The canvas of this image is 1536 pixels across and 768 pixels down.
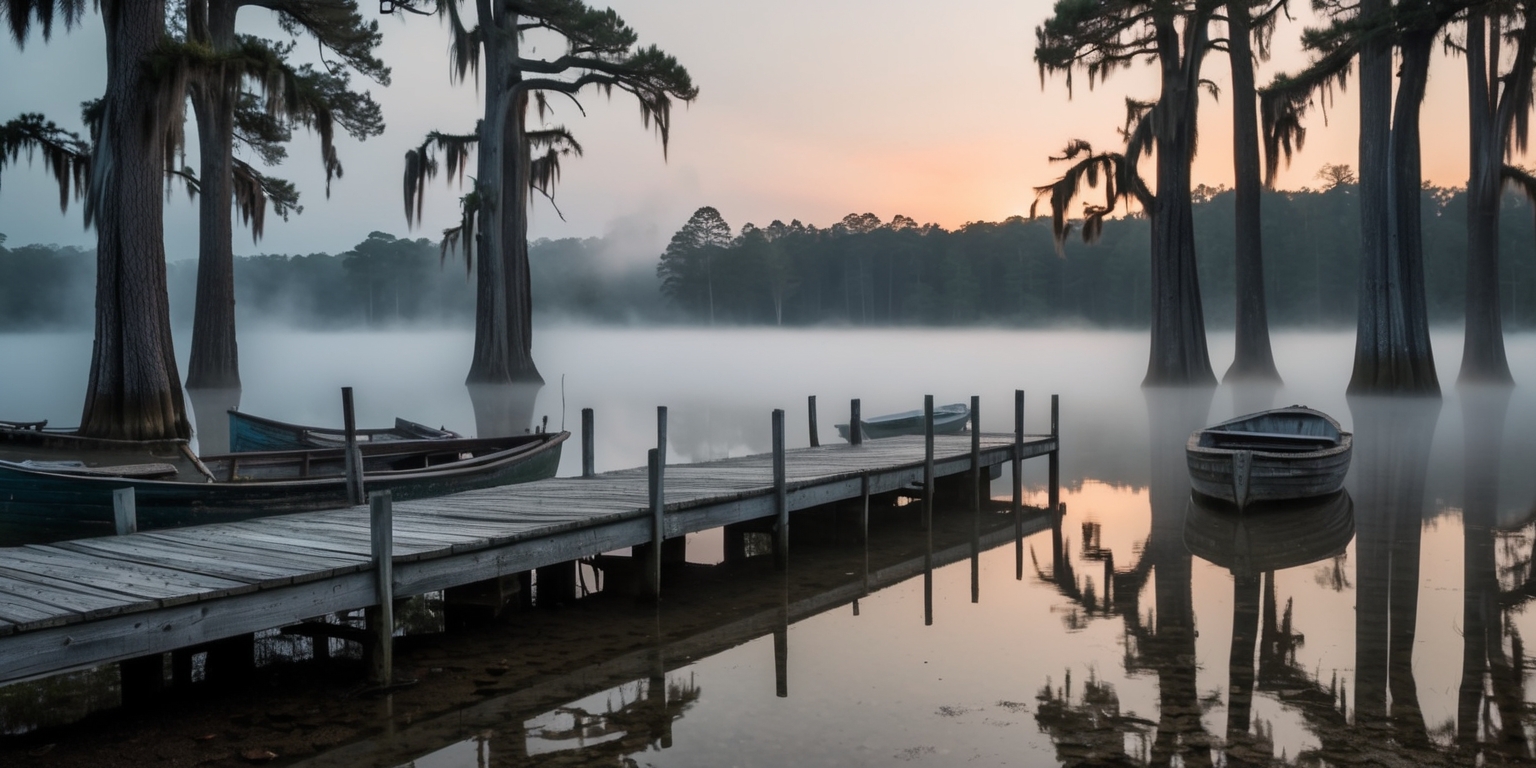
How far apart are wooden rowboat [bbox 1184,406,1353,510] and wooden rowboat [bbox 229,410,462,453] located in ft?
29.7

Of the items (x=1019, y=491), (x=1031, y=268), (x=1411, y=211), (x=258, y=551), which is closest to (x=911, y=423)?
(x=1019, y=491)

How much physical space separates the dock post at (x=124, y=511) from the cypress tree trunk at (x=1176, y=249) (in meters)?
28.9

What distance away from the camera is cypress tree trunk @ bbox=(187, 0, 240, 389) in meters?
28.7

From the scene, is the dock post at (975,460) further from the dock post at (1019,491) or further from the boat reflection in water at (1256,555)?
the boat reflection in water at (1256,555)

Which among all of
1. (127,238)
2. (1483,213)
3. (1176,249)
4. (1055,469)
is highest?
(1483,213)

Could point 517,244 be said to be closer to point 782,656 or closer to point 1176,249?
point 1176,249

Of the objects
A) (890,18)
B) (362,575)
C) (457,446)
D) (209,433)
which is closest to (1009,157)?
(890,18)

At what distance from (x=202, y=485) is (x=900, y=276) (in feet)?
323

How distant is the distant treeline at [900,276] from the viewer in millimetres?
90000

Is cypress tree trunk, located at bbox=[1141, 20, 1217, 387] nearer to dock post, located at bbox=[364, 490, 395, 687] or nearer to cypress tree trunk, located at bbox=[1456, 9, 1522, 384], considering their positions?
cypress tree trunk, located at bbox=[1456, 9, 1522, 384]

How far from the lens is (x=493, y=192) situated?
3400 centimetres

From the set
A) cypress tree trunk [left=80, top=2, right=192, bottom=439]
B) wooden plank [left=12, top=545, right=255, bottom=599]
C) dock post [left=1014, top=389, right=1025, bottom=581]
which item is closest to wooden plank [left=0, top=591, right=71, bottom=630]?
wooden plank [left=12, top=545, right=255, bottom=599]

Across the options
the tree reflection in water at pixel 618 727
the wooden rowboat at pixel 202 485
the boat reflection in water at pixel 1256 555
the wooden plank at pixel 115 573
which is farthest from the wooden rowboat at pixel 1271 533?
the wooden plank at pixel 115 573

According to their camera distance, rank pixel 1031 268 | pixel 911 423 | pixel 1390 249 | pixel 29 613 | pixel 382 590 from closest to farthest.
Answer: pixel 29 613, pixel 382 590, pixel 911 423, pixel 1390 249, pixel 1031 268
